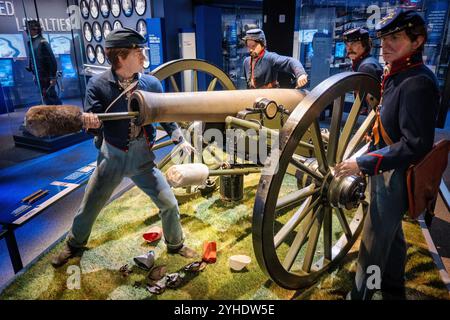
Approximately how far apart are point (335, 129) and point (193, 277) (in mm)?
1356

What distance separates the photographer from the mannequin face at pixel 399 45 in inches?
65.7

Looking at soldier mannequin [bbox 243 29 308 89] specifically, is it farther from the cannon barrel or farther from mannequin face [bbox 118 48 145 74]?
mannequin face [bbox 118 48 145 74]

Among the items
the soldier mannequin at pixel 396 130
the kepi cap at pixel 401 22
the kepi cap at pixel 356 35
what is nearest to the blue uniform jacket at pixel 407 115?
the soldier mannequin at pixel 396 130

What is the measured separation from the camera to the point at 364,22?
6289mm

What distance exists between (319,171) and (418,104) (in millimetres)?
654

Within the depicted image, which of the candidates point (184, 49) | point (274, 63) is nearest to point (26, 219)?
point (274, 63)

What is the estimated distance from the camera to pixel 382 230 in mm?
1907

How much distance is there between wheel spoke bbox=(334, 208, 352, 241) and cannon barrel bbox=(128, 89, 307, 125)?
2.68 feet

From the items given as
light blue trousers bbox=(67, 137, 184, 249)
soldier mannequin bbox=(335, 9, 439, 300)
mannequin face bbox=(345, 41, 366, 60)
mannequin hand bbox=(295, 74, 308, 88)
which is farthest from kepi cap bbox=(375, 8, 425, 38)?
mannequin face bbox=(345, 41, 366, 60)

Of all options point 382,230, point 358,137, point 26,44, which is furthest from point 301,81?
point 26,44

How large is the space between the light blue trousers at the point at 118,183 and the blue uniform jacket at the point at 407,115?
135 centimetres

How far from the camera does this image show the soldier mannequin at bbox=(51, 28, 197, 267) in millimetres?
2250

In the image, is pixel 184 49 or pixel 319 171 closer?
pixel 319 171
